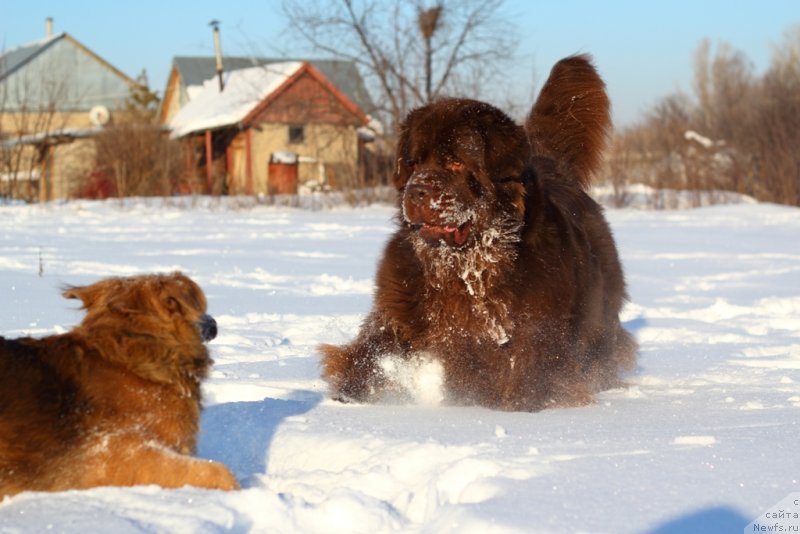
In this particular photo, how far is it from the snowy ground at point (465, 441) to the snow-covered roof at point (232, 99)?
28476mm

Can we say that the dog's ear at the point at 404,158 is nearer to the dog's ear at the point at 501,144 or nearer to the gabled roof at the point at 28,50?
the dog's ear at the point at 501,144

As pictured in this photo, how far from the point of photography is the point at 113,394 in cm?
345

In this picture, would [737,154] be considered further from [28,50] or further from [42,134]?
[28,50]

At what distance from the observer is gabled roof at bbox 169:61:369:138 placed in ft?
117

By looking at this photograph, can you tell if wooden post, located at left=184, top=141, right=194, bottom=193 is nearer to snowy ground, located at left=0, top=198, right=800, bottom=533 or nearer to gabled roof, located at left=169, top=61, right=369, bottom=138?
gabled roof, located at left=169, top=61, right=369, bottom=138

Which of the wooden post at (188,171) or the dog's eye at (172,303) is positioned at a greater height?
the wooden post at (188,171)

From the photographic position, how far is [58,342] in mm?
3504

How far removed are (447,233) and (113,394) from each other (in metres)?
1.98

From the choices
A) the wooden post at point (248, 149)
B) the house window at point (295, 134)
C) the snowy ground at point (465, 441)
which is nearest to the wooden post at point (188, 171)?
the wooden post at point (248, 149)

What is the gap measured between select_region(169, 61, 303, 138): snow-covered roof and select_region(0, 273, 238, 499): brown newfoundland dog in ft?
107

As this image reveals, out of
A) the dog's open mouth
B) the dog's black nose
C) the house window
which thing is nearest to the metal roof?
the house window

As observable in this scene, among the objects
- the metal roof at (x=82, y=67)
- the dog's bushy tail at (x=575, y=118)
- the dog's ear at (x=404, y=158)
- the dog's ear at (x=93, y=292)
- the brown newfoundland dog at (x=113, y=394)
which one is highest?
the metal roof at (x=82, y=67)

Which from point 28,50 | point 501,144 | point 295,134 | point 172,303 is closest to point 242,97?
point 295,134

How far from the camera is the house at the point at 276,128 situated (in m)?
31.5
